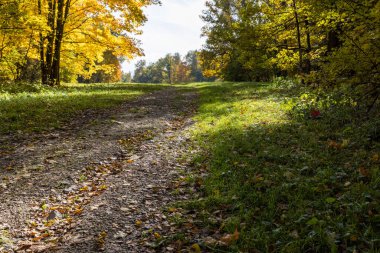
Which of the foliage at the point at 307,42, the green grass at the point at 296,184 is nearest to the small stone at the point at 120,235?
the green grass at the point at 296,184

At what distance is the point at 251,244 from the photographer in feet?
12.7

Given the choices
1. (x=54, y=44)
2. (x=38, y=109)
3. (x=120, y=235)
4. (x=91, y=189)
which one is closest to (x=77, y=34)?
(x=54, y=44)

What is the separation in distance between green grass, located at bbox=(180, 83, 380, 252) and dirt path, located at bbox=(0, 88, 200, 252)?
83cm

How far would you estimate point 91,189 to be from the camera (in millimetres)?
5863

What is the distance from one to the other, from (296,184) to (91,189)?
3823mm

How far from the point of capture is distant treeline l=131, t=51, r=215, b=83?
119625 millimetres

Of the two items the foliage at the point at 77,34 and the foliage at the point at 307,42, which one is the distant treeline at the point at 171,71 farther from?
the foliage at the point at 77,34

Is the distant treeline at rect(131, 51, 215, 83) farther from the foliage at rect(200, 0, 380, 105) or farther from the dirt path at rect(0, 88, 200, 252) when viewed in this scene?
the dirt path at rect(0, 88, 200, 252)

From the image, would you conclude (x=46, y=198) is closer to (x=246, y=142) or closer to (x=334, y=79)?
(x=246, y=142)

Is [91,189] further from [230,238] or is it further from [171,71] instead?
[171,71]

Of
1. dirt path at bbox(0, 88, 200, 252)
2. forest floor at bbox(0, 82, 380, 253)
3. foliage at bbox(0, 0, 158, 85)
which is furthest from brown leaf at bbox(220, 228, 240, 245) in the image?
foliage at bbox(0, 0, 158, 85)

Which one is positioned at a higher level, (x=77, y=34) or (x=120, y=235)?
(x=77, y=34)

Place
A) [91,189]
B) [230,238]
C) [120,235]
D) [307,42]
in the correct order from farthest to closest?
[307,42] < [91,189] < [120,235] < [230,238]

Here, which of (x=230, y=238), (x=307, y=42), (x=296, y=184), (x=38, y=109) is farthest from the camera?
(x=307, y=42)
